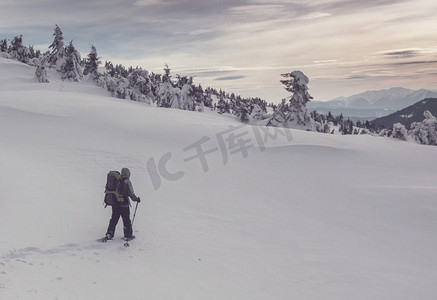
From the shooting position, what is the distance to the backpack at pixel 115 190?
356 inches

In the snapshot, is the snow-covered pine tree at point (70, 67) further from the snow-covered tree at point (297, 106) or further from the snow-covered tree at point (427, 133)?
the snow-covered tree at point (427, 133)

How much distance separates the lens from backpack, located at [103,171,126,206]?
9055 mm

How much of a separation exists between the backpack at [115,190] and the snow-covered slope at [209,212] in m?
1.05

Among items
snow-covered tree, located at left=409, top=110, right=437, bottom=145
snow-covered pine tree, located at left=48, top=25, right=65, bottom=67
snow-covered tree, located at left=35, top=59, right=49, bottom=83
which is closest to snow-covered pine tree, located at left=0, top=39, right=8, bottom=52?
snow-covered pine tree, located at left=48, top=25, right=65, bottom=67

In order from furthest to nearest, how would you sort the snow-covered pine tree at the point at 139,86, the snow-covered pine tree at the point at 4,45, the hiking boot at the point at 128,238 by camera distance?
the snow-covered pine tree at the point at 4,45 < the snow-covered pine tree at the point at 139,86 < the hiking boot at the point at 128,238

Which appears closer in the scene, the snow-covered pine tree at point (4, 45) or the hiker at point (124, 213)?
the hiker at point (124, 213)

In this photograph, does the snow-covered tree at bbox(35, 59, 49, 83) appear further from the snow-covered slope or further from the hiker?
the hiker

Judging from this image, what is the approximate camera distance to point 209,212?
1195cm

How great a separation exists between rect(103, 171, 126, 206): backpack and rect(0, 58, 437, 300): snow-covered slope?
1052 millimetres

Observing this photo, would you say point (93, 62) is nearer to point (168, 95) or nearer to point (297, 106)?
point (168, 95)

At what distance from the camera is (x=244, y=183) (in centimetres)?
1545

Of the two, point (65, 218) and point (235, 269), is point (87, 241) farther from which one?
point (235, 269)

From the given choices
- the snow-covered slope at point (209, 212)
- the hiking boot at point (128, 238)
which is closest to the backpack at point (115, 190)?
the hiking boot at point (128, 238)

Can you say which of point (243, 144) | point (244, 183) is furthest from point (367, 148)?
point (244, 183)
